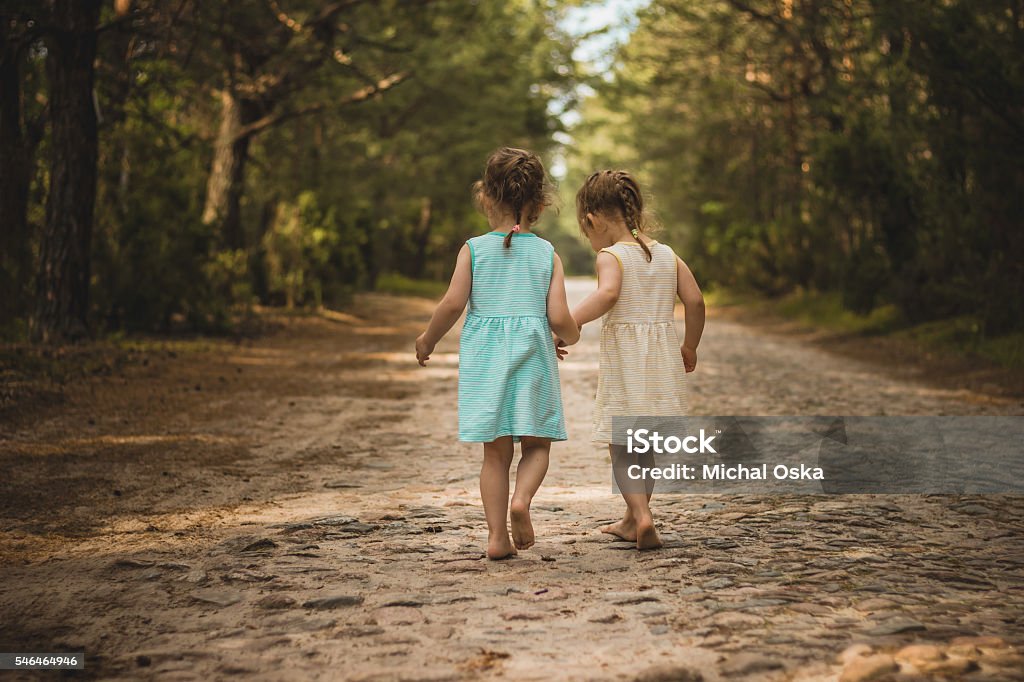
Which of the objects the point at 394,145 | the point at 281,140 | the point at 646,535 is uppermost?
the point at 394,145

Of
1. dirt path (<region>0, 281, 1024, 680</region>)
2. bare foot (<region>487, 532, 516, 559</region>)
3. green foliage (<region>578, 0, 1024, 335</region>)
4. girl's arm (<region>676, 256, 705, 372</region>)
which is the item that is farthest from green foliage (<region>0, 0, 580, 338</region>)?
girl's arm (<region>676, 256, 705, 372</region>)

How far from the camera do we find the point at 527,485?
15.6 ft

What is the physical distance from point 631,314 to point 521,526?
1.08 metres

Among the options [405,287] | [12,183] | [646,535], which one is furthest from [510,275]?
[405,287]

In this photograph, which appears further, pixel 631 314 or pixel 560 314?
pixel 631 314

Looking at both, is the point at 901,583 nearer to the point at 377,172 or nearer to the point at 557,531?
the point at 557,531

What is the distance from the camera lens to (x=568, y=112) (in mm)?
47219

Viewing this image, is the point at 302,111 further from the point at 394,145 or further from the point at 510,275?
the point at 510,275

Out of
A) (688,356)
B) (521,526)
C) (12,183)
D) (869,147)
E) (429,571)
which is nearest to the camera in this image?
(429,571)

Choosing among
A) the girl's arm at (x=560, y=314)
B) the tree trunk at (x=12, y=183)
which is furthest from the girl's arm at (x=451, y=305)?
the tree trunk at (x=12, y=183)

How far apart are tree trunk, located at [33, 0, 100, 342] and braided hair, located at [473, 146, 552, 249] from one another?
30.1 ft

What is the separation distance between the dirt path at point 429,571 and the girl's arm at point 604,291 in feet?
3.32

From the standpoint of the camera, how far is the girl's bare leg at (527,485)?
4.68m

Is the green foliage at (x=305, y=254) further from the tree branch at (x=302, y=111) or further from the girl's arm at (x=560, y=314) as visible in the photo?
the girl's arm at (x=560, y=314)
